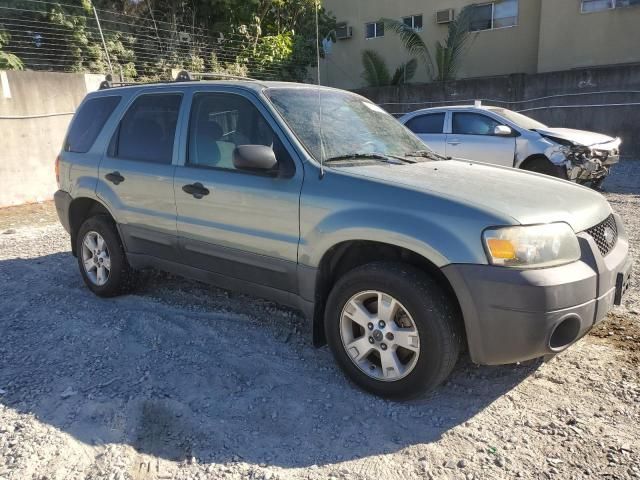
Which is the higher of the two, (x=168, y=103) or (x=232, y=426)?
(x=168, y=103)

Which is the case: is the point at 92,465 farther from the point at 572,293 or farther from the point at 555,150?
the point at 555,150

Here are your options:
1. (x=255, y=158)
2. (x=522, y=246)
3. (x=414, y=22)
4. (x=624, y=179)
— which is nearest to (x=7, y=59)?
(x=255, y=158)

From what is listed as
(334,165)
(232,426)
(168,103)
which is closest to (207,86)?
(168,103)

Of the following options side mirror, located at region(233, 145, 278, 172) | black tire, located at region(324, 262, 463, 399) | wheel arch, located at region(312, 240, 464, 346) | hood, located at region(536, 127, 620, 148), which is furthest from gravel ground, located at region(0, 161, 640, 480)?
hood, located at region(536, 127, 620, 148)

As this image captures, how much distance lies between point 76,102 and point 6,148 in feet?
5.53

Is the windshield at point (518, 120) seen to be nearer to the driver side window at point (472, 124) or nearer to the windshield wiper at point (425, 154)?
the driver side window at point (472, 124)

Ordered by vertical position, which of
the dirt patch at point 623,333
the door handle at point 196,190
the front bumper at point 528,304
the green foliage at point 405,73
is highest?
the green foliage at point 405,73

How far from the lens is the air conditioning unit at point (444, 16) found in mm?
18344

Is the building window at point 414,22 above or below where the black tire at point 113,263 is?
above

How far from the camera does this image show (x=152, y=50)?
13992mm

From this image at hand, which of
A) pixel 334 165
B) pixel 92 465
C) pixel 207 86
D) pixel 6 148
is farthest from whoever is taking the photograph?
Result: pixel 6 148

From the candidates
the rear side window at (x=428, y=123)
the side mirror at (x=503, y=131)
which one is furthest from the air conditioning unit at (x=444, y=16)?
the side mirror at (x=503, y=131)

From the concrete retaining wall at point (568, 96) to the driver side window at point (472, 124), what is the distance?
6.33 m

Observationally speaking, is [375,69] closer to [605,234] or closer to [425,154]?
[425,154]
